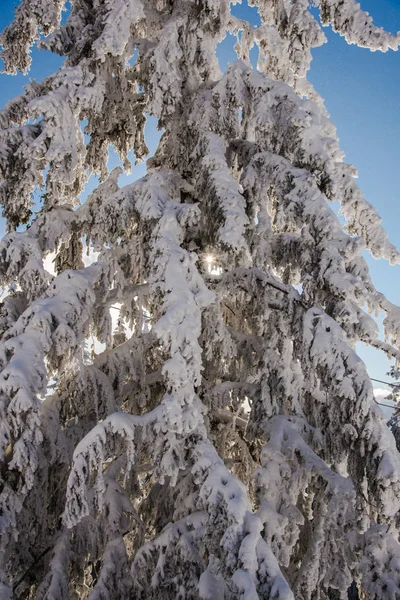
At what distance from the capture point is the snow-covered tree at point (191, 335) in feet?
13.7

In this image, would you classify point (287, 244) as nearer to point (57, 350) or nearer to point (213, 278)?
point (213, 278)

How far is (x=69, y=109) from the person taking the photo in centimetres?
554

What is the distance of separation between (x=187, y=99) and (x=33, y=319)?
11.9 feet

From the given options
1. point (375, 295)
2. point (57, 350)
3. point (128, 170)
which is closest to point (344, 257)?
point (375, 295)

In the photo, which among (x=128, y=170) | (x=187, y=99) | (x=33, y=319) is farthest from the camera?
(x=128, y=170)

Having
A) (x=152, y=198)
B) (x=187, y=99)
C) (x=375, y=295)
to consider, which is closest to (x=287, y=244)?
(x=375, y=295)

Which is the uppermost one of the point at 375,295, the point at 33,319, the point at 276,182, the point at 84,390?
the point at 276,182

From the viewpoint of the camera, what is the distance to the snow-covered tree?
4.18m

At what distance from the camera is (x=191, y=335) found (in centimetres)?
411

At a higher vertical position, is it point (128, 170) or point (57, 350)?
point (128, 170)

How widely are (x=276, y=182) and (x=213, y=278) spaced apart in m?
1.34

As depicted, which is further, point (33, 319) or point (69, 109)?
point (69, 109)

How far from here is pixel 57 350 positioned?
4.72 meters

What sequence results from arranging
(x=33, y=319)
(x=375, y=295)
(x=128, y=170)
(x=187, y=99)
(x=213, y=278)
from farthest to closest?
(x=128, y=170) → (x=187, y=99) → (x=213, y=278) → (x=375, y=295) → (x=33, y=319)
